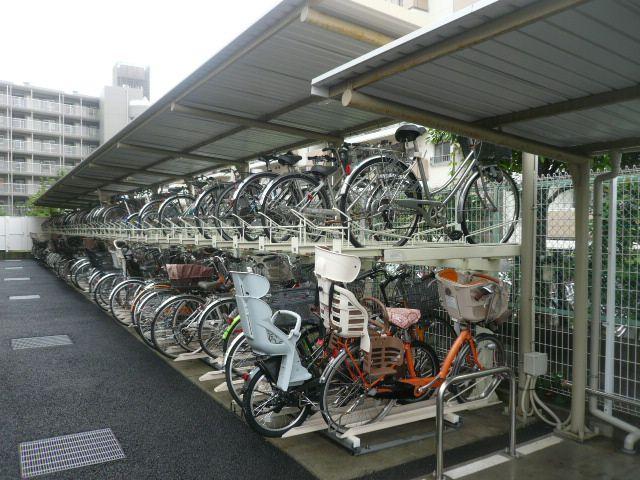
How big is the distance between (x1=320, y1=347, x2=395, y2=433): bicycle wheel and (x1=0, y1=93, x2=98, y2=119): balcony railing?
148 ft

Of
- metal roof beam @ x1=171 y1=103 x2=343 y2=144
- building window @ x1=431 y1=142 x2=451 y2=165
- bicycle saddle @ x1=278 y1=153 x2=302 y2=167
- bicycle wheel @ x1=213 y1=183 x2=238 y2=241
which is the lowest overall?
bicycle wheel @ x1=213 y1=183 x2=238 y2=241

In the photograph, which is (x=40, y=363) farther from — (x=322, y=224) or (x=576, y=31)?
(x=576, y=31)

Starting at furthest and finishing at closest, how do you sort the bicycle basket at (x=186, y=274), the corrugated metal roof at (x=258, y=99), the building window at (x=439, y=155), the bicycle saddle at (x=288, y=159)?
the building window at (x=439, y=155)
the bicycle basket at (x=186, y=274)
the bicycle saddle at (x=288, y=159)
the corrugated metal roof at (x=258, y=99)

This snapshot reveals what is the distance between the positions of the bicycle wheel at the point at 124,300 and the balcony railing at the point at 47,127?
39.1m

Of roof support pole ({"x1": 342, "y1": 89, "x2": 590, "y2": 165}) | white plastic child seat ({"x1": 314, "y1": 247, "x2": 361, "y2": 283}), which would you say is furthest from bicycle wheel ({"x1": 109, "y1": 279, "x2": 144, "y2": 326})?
roof support pole ({"x1": 342, "y1": 89, "x2": 590, "y2": 165})

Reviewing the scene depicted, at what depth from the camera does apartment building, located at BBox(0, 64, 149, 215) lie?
4003 cm

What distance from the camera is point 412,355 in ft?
13.6

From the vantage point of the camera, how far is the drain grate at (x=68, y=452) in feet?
11.5

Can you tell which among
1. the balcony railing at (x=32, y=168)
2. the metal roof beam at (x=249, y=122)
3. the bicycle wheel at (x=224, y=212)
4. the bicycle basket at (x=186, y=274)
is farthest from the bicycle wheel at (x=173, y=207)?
the balcony railing at (x=32, y=168)

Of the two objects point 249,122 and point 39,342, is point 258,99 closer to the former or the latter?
point 249,122

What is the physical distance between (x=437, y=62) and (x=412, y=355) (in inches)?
95.1

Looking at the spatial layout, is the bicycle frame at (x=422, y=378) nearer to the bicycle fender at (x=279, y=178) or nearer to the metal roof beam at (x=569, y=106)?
the metal roof beam at (x=569, y=106)

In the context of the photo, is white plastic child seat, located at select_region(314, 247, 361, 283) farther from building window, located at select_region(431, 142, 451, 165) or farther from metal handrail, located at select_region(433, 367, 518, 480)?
building window, located at select_region(431, 142, 451, 165)

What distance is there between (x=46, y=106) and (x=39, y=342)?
4145 cm
